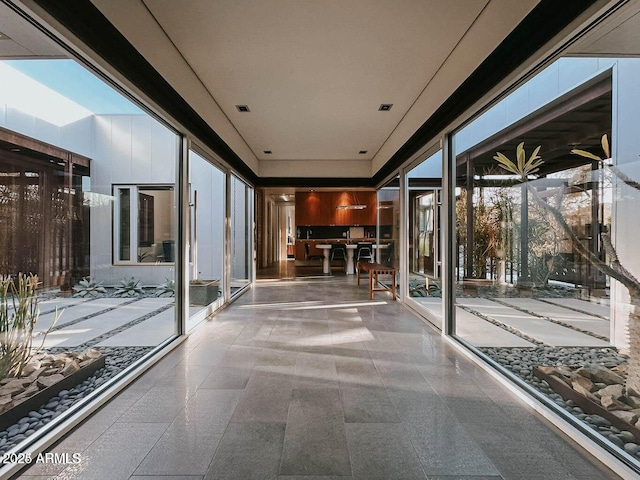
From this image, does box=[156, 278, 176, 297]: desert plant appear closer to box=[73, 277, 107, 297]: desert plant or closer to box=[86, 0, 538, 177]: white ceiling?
box=[73, 277, 107, 297]: desert plant

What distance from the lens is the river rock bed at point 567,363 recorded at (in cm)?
189

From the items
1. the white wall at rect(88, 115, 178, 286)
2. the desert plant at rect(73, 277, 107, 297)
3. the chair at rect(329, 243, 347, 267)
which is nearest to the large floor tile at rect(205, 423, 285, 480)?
→ the desert plant at rect(73, 277, 107, 297)

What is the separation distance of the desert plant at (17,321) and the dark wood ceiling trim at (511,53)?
3318 millimetres

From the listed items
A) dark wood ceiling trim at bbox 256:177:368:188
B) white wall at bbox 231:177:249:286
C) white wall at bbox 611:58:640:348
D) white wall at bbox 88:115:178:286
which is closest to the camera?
white wall at bbox 611:58:640:348

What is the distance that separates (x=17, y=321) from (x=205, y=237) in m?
3.16

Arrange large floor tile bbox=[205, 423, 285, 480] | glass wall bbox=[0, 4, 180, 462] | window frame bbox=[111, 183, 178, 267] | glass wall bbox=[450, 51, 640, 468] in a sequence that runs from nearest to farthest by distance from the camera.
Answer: large floor tile bbox=[205, 423, 285, 480] < glass wall bbox=[450, 51, 640, 468] < glass wall bbox=[0, 4, 180, 462] < window frame bbox=[111, 183, 178, 267]

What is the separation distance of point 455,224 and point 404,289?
2.46m

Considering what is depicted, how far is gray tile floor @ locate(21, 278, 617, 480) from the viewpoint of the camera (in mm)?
1701

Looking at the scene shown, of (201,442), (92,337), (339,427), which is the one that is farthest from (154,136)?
(339,427)

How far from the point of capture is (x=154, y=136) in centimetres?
381

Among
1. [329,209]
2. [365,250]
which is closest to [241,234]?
[365,250]

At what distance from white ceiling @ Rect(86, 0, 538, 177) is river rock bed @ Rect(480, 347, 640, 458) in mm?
2273

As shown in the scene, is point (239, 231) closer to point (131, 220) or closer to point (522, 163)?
point (131, 220)

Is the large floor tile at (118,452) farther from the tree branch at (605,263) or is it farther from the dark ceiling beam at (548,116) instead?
the dark ceiling beam at (548,116)
